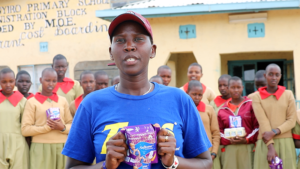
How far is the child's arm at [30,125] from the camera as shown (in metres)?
4.64

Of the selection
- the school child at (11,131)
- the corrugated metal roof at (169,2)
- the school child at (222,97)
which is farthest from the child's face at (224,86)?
the school child at (11,131)

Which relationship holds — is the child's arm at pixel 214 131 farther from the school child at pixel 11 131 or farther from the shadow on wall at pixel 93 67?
the shadow on wall at pixel 93 67

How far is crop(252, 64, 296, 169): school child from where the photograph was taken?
4723 millimetres

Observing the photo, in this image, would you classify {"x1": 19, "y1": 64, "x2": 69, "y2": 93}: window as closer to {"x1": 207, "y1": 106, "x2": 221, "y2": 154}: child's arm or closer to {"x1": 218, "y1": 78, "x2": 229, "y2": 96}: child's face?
{"x1": 218, "y1": 78, "x2": 229, "y2": 96}: child's face

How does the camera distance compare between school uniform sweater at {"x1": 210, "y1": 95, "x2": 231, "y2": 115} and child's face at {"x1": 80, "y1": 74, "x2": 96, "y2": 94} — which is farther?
school uniform sweater at {"x1": 210, "y1": 95, "x2": 231, "y2": 115}

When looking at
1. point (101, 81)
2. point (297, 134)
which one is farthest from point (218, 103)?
point (101, 81)

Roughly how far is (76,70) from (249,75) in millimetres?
4712

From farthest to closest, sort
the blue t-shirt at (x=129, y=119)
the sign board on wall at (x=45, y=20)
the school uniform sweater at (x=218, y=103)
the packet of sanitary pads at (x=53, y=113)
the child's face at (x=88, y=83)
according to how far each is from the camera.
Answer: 1. the sign board on wall at (x=45, y=20)
2. the school uniform sweater at (x=218, y=103)
3. the child's face at (x=88, y=83)
4. the packet of sanitary pads at (x=53, y=113)
5. the blue t-shirt at (x=129, y=119)

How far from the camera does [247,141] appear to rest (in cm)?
485

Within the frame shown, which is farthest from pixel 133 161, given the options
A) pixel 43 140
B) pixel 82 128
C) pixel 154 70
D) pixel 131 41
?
pixel 154 70

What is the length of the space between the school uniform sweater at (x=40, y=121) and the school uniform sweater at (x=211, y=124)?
1.83 m

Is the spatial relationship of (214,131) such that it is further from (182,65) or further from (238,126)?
(182,65)

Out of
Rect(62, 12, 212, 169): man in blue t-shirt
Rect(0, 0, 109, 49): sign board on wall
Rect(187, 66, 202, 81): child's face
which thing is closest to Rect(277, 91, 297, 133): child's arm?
Rect(187, 66, 202, 81): child's face

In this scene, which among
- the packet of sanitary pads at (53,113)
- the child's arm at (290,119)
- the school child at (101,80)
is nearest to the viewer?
the packet of sanitary pads at (53,113)
